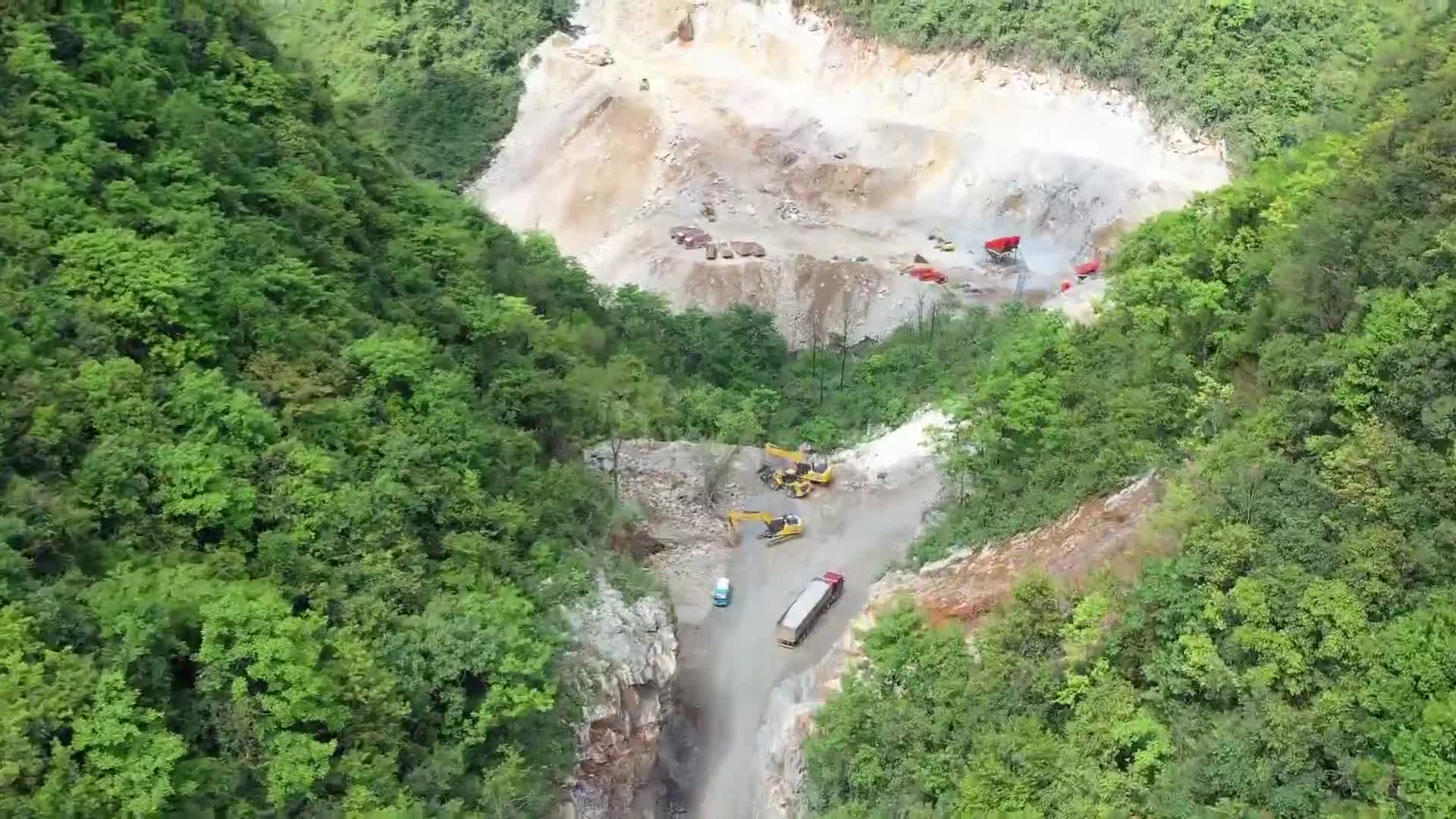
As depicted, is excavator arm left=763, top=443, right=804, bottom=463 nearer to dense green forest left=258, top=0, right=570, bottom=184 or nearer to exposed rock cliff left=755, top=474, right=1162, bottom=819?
exposed rock cliff left=755, top=474, right=1162, bottom=819

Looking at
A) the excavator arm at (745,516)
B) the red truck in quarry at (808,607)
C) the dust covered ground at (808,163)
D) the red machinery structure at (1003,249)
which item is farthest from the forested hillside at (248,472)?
the red machinery structure at (1003,249)

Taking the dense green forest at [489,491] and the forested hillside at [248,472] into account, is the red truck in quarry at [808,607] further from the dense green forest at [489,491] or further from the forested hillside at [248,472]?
the forested hillside at [248,472]

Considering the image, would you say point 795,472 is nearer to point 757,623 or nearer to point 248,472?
point 757,623

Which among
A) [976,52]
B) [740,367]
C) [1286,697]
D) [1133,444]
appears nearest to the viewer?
[1286,697]

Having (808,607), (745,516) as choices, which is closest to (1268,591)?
(808,607)

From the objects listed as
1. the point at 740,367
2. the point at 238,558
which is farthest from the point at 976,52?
the point at 238,558

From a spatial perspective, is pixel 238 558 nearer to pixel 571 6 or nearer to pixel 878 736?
pixel 878 736

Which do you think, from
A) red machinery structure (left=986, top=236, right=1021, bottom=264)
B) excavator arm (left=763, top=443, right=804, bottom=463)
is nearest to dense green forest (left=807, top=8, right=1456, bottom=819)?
excavator arm (left=763, top=443, right=804, bottom=463)
